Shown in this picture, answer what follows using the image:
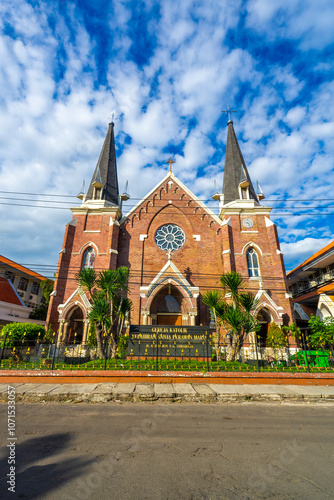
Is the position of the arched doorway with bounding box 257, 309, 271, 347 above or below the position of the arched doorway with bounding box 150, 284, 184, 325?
below

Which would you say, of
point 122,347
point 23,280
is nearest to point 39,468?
point 122,347

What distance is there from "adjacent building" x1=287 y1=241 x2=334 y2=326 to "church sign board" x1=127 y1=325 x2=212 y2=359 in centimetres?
1346

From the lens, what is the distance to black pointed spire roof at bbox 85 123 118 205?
27.3m

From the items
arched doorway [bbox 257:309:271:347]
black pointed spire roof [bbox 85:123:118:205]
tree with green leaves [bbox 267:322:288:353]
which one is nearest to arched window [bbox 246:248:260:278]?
arched doorway [bbox 257:309:271:347]

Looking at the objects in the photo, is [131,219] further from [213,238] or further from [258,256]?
[258,256]

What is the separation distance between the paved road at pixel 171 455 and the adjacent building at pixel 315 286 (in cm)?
1841

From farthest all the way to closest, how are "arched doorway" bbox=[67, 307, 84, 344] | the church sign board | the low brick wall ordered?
"arched doorway" bbox=[67, 307, 84, 344] → the church sign board → the low brick wall

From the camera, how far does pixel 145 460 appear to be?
391 centimetres

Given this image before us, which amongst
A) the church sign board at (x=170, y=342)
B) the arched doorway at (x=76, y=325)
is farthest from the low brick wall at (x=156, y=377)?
the arched doorway at (x=76, y=325)

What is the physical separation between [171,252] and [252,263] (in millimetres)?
7703

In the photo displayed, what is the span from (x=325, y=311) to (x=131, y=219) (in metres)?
20.2

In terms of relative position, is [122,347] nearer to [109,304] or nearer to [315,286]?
[109,304]

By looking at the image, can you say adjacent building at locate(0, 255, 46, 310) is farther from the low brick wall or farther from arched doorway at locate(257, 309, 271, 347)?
arched doorway at locate(257, 309, 271, 347)

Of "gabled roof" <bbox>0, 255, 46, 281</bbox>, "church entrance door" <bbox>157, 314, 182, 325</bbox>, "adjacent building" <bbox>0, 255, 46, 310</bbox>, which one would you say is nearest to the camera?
"church entrance door" <bbox>157, 314, 182, 325</bbox>
